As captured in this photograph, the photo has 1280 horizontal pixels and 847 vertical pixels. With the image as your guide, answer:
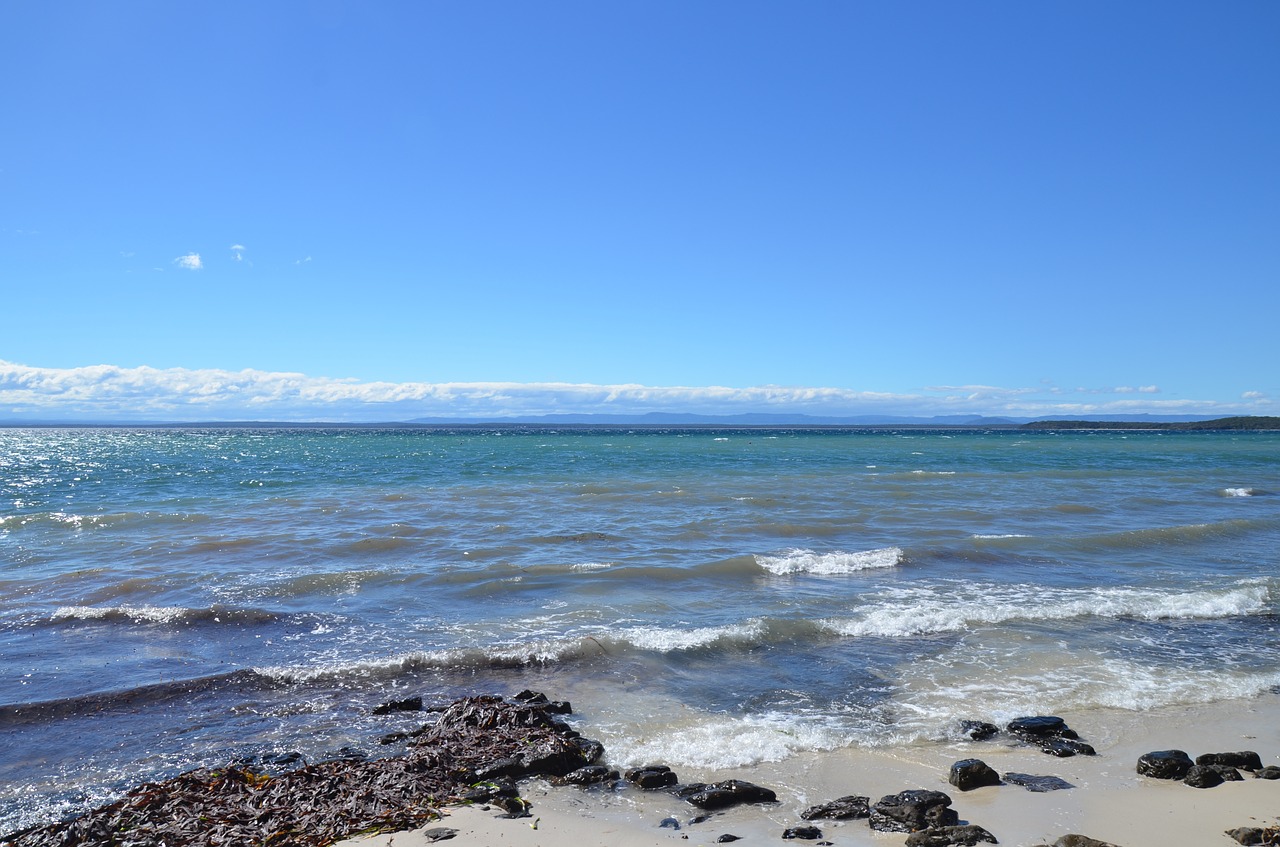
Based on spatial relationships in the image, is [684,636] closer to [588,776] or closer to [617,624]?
[617,624]

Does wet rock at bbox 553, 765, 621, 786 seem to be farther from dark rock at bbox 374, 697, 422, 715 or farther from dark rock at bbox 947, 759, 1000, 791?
dark rock at bbox 947, 759, 1000, 791

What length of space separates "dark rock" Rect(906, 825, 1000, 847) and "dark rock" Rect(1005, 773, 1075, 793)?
1094 mm

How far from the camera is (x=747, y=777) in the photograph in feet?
21.0

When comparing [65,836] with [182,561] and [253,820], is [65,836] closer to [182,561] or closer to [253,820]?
[253,820]

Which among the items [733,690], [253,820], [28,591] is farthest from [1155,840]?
[28,591]

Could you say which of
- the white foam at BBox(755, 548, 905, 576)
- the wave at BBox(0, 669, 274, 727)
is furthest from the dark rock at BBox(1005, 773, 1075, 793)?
the white foam at BBox(755, 548, 905, 576)

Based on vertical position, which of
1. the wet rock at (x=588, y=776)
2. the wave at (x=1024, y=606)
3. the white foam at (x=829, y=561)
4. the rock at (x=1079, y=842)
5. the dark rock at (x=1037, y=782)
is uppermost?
the rock at (x=1079, y=842)

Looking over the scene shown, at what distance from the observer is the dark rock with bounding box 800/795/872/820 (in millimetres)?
5652

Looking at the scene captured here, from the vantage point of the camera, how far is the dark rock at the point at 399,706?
26.1 feet

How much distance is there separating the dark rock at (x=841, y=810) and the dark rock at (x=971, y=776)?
2.81 feet

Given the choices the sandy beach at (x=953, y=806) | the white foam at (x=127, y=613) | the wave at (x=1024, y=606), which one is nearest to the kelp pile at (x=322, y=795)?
the sandy beach at (x=953, y=806)

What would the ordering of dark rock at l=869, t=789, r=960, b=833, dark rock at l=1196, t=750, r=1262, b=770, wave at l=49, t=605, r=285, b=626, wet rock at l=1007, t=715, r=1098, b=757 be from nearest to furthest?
dark rock at l=869, t=789, r=960, b=833 → dark rock at l=1196, t=750, r=1262, b=770 → wet rock at l=1007, t=715, r=1098, b=757 → wave at l=49, t=605, r=285, b=626

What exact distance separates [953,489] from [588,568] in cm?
2212

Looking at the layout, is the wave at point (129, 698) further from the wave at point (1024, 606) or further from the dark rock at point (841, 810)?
the wave at point (1024, 606)
